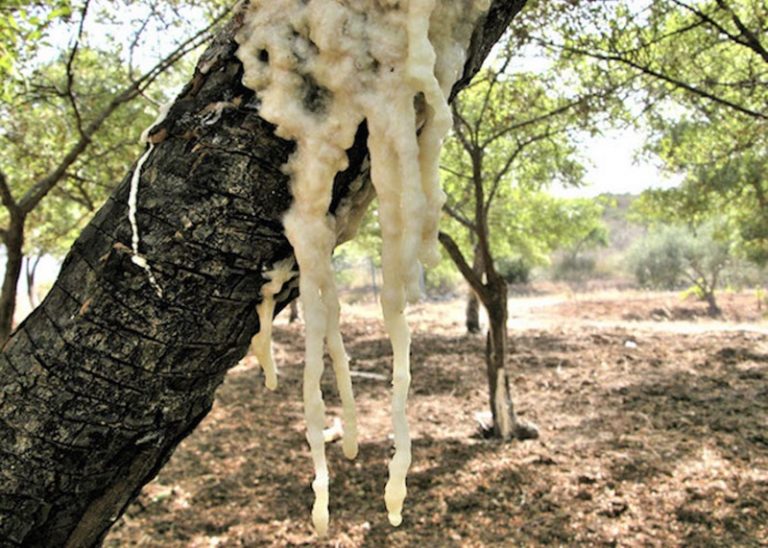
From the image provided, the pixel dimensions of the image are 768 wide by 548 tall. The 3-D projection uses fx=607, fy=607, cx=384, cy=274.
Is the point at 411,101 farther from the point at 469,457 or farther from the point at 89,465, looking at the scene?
the point at 469,457

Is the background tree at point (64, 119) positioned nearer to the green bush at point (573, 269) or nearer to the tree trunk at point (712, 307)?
the tree trunk at point (712, 307)

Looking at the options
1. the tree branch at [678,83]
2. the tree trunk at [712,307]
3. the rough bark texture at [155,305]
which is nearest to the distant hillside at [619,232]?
the tree trunk at [712,307]

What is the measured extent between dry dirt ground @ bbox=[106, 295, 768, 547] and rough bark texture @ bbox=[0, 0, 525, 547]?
121 inches

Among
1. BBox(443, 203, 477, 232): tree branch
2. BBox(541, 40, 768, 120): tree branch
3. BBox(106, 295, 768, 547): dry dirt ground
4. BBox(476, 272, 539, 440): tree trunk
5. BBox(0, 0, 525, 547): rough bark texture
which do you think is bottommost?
BBox(106, 295, 768, 547): dry dirt ground

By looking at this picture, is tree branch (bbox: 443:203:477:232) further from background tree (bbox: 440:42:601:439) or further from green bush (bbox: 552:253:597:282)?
green bush (bbox: 552:253:597:282)

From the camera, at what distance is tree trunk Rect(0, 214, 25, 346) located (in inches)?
149

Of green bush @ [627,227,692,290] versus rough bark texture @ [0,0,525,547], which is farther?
green bush @ [627,227,692,290]

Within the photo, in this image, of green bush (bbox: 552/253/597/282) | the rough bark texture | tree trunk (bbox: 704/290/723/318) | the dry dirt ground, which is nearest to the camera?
the rough bark texture

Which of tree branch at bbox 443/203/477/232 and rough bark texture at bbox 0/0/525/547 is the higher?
tree branch at bbox 443/203/477/232

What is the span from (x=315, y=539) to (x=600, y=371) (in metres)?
5.79

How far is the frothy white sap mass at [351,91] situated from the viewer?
41.6 inches

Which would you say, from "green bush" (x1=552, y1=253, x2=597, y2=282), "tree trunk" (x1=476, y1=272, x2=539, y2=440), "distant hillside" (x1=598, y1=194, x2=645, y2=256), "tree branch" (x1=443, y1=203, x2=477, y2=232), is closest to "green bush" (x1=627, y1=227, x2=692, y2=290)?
"green bush" (x1=552, y1=253, x2=597, y2=282)

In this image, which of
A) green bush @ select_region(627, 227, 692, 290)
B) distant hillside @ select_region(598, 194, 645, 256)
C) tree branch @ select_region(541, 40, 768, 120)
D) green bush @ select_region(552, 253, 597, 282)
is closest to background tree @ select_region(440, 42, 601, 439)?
tree branch @ select_region(541, 40, 768, 120)

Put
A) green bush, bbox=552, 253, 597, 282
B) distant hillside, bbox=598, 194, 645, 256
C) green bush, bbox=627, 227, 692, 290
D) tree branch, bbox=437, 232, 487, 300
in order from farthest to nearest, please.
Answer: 1. distant hillside, bbox=598, 194, 645, 256
2. green bush, bbox=552, 253, 597, 282
3. green bush, bbox=627, 227, 692, 290
4. tree branch, bbox=437, 232, 487, 300
